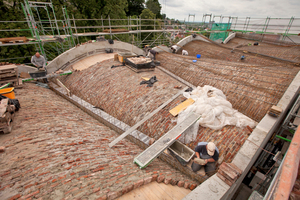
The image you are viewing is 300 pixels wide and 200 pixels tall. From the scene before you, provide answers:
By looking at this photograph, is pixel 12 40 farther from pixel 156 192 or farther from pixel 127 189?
pixel 156 192

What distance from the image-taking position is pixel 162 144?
17.9 feet

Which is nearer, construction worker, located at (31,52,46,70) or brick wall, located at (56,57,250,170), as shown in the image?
brick wall, located at (56,57,250,170)

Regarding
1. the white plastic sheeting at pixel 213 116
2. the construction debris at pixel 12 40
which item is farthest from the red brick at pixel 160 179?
the construction debris at pixel 12 40

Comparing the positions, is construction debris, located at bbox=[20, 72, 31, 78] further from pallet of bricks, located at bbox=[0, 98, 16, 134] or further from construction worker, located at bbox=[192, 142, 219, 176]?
construction worker, located at bbox=[192, 142, 219, 176]

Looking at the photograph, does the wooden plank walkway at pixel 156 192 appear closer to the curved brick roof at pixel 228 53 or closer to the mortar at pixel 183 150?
the mortar at pixel 183 150

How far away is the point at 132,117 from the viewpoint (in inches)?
310

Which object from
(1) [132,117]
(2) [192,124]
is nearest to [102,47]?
(1) [132,117]

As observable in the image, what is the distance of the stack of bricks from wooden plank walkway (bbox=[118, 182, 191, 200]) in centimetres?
120

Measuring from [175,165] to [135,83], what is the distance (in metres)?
5.55

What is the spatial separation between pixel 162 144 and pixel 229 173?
2218 millimetres

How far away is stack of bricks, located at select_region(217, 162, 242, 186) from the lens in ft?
13.8

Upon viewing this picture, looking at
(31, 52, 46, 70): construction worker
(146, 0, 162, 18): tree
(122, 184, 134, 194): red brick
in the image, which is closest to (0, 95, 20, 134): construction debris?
(122, 184, 134, 194): red brick

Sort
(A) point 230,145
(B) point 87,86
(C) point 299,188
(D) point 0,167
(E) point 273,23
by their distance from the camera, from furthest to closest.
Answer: (E) point 273,23, (B) point 87,86, (A) point 230,145, (D) point 0,167, (C) point 299,188

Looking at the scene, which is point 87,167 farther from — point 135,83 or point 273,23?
point 273,23
